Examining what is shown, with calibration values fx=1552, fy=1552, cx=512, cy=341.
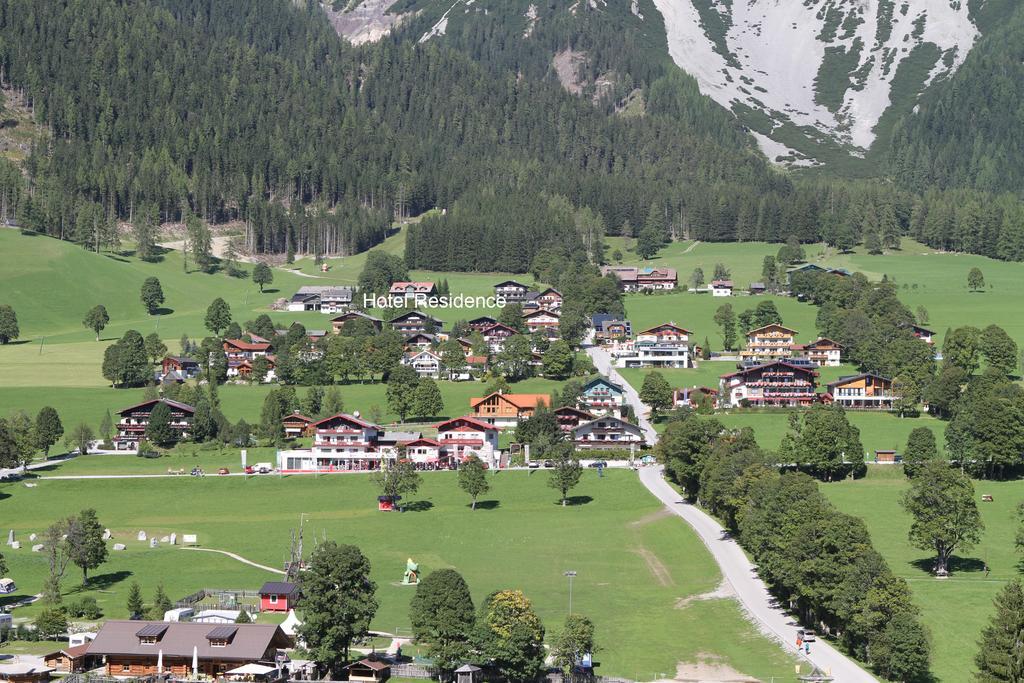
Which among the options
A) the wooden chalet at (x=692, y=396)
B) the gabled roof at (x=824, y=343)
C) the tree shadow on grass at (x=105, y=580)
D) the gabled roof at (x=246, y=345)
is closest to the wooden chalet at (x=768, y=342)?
the gabled roof at (x=824, y=343)

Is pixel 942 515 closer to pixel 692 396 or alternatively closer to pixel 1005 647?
pixel 1005 647

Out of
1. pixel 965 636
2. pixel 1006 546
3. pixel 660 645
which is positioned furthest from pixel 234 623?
pixel 1006 546

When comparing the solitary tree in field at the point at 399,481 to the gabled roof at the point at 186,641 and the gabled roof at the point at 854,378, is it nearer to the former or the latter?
the gabled roof at the point at 186,641

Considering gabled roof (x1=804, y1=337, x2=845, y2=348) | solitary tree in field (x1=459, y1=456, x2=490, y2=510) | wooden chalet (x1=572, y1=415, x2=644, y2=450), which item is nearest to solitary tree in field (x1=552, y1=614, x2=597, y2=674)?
solitary tree in field (x1=459, y1=456, x2=490, y2=510)

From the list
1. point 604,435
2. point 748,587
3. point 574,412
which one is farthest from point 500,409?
point 748,587

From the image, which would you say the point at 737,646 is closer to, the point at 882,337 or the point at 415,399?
the point at 415,399

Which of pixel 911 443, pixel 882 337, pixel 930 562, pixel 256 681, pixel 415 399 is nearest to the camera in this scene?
pixel 256 681
